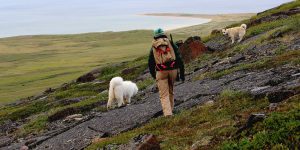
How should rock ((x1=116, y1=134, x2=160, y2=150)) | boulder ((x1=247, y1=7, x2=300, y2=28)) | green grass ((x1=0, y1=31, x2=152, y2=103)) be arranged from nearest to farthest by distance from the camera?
1. rock ((x1=116, y1=134, x2=160, y2=150))
2. boulder ((x1=247, y1=7, x2=300, y2=28))
3. green grass ((x1=0, y1=31, x2=152, y2=103))

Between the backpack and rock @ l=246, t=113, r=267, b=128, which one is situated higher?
the backpack

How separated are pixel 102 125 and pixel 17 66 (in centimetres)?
10909

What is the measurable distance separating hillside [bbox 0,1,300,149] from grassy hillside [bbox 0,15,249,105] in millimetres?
38413

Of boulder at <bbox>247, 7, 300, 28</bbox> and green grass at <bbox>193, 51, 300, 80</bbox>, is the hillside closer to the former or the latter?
green grass at <bbox>193, 51, 300, 80</bbox>

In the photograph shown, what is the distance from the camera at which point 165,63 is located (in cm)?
1597

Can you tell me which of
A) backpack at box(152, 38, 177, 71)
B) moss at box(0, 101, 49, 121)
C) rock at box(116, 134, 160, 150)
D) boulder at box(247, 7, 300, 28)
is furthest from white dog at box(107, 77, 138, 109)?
boulder at box(247, 7, 300, 28)

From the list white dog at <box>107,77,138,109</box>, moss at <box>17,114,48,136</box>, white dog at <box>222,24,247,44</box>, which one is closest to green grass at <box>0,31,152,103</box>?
white dog at <box>222,24,247,44</box>

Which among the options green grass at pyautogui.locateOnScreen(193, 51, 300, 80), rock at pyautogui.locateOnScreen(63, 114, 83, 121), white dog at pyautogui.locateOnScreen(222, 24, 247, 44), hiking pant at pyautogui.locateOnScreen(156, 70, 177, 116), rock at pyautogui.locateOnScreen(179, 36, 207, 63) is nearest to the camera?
hiking pant at pyautogui.locateOnScreen(156, 70, 177, 116)

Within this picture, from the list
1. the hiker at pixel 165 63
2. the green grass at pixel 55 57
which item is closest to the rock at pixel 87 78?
the green grass at pixel 55 57

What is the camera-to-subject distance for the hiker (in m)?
15.6

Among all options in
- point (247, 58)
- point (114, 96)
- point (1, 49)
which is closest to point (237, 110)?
point (114, 96)

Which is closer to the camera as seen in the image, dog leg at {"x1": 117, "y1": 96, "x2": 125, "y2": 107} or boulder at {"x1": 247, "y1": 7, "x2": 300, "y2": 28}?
dog leg at {"x1": 117, "y1": 96, "x2": 125, "y2": 107}

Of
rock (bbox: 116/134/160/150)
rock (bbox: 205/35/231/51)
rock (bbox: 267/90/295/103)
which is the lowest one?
rock (bbox: 205/35/231/51)

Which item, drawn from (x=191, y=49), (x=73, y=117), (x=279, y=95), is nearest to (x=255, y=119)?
(x=279, y=95)
